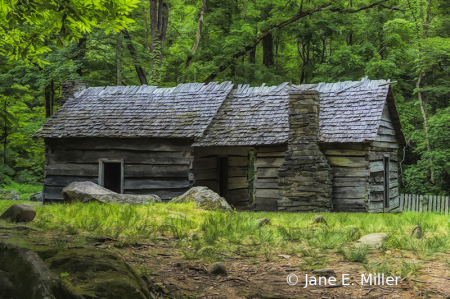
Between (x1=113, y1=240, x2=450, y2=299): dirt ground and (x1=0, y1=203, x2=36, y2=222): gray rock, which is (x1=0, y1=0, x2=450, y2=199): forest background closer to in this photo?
(x1=0, y1=203, x2=36, y2=222): gray rock

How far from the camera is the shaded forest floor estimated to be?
422 centimetres

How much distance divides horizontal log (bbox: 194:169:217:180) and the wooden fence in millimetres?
8978

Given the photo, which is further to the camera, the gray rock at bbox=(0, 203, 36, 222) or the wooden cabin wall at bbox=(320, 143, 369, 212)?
the wooden cabin wall at bbox=(320, 143, 369, 212)

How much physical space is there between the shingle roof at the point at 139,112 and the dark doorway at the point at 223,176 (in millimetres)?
2515

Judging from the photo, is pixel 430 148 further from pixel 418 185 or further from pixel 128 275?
pixel 128 275

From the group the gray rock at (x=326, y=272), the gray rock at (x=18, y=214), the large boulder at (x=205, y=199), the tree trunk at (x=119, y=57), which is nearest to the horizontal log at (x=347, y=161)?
the large boulder at (x=205, y=199)

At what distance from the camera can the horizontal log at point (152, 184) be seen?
16.0 metres

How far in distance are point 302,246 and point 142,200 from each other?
6420 millimetres

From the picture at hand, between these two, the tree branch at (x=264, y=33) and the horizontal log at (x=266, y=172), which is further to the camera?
the tree branch at (x=264, y=33)

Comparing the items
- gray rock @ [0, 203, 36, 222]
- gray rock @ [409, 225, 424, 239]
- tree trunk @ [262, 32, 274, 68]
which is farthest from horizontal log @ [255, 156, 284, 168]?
tree trunk @ [262, 32, 274, 68]

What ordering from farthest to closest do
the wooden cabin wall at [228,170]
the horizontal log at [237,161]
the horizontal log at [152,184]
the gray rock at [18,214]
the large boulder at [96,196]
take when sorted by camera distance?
the horizontal log at [237,161], the wooden cabin wall at [228,170], the horizontal log at [152,184], the large boulder at [96,196], the gray rock at [18,214]

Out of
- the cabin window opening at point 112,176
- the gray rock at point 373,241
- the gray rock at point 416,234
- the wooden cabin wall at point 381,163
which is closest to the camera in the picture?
the gray rock at point 373,241

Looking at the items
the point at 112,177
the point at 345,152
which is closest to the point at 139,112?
the point at 112,177

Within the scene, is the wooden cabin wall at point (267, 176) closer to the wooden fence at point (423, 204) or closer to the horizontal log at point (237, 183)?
the horizontal log at point (237, 183)
